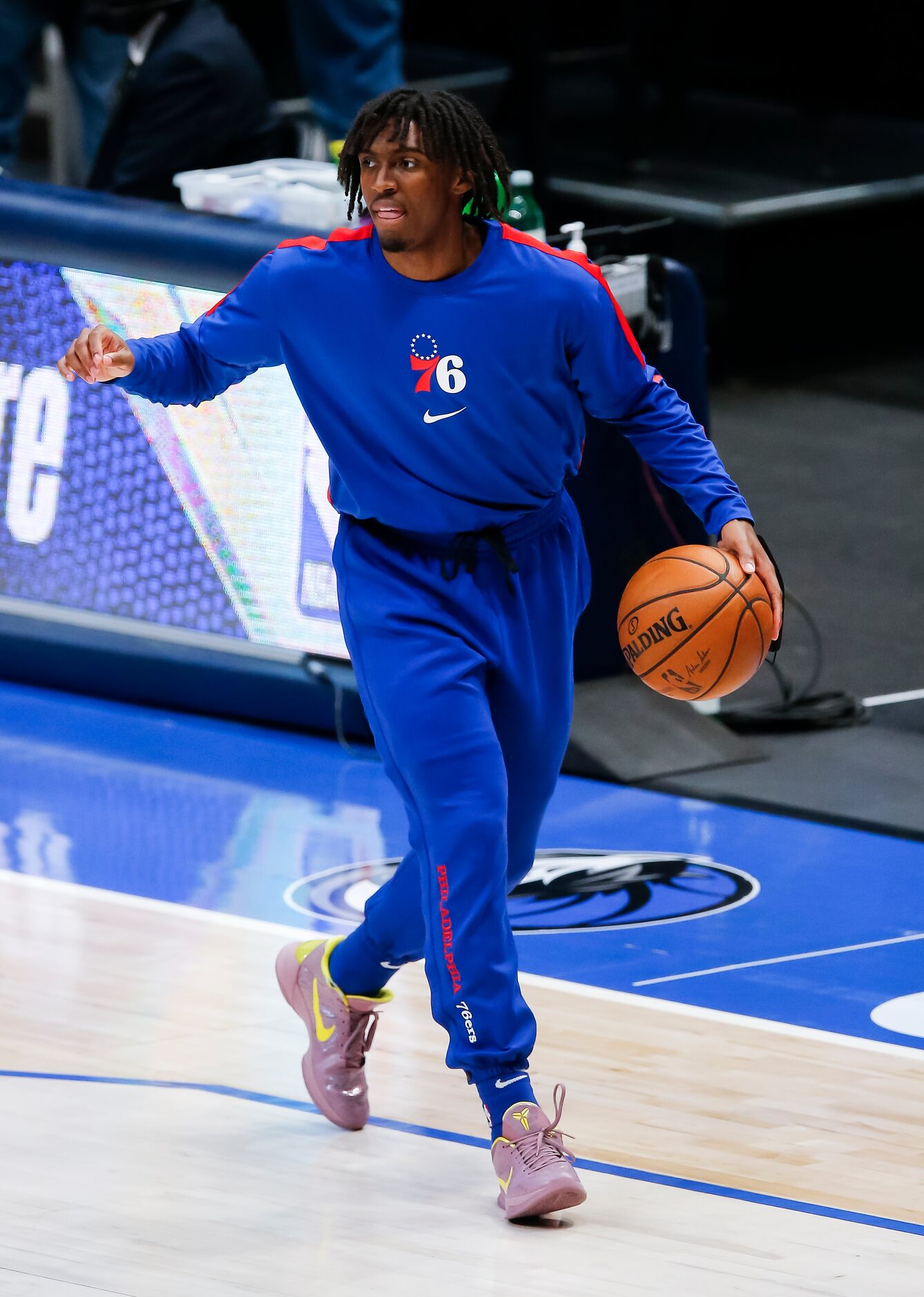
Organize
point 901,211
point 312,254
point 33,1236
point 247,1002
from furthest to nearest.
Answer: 1. point 901,211
2. point 247,1002
3. point 312,254
4. point 33,1236

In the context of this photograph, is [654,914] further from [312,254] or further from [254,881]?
[312,254]

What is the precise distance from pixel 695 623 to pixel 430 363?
25.5 inches

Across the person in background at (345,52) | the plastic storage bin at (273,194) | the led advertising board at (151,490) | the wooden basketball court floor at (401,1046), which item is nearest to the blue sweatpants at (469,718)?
the wooden basketball court floor at (401,1046)

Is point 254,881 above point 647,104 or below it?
below

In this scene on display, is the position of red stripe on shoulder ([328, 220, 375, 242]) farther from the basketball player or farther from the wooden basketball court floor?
the wooden basketball court floor

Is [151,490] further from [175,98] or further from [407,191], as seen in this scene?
[407,191]

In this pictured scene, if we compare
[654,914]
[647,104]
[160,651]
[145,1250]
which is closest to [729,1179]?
[145,1250]

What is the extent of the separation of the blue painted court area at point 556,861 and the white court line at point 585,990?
0.04 meters

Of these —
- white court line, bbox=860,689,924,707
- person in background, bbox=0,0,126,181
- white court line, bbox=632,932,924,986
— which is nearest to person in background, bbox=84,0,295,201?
person in background, bbox=0,0,126,181

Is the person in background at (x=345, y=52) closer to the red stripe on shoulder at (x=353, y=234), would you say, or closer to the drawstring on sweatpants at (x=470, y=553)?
the red stripe on shoulder at (x=353, y=234)

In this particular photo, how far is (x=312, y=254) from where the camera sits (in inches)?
173

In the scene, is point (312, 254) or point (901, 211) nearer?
point (312, 254)

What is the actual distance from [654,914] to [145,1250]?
2356 millimetres

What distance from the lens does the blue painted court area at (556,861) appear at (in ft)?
18.7
